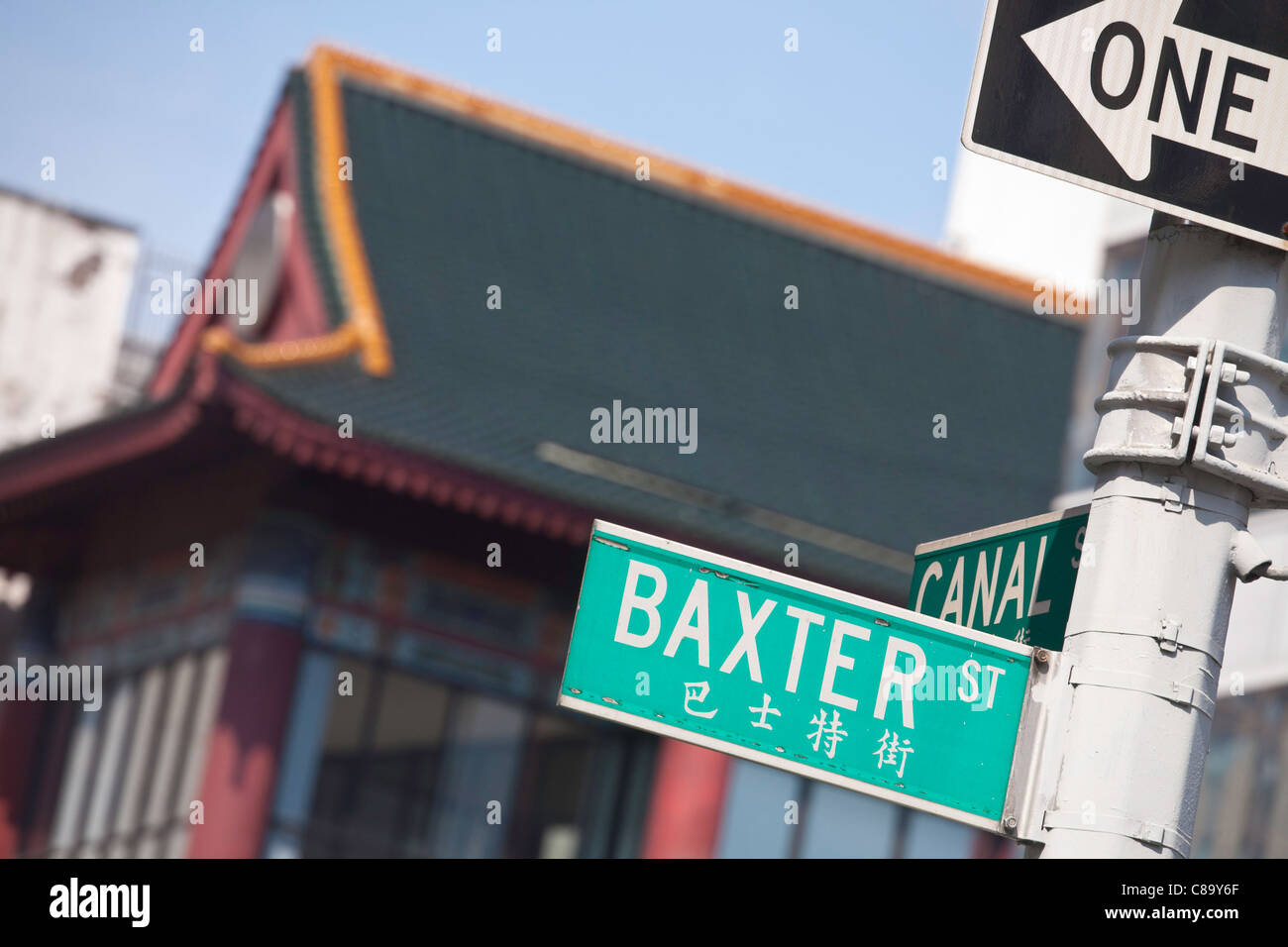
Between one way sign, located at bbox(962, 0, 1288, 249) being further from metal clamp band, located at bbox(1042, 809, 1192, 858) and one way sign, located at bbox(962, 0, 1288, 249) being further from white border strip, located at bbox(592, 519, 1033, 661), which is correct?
metal clamp band, located at bbox(1042, 809, 1192, 858)

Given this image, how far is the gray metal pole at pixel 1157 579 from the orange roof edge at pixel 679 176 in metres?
14.3

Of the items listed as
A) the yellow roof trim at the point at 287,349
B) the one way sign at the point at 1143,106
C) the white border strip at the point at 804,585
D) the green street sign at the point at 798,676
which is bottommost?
the green street sign at the point at 798,676

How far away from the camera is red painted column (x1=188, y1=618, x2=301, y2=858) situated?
45.9 feet

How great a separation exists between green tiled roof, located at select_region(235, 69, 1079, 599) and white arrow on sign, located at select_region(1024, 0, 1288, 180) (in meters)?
10.2

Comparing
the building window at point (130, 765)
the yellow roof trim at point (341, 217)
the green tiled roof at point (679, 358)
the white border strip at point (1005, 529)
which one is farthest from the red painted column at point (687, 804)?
the white border strip at point (1005, 529)

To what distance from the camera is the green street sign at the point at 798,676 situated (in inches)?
145

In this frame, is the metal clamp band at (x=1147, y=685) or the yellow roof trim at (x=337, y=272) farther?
the yellow roof trim at (x=337, y=272)

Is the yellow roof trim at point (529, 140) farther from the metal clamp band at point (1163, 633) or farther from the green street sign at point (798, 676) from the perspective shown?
the metal clamp band at point (1163, 633)

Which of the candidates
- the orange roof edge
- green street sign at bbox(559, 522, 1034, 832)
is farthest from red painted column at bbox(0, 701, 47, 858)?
green street sign at bbox(559, 522, 1034, 832)

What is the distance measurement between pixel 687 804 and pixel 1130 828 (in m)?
11.6

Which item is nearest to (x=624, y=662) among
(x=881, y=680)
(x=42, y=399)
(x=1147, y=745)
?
(x=881, y=680)

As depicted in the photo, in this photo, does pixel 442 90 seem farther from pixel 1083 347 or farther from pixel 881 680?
pixel 881 680
